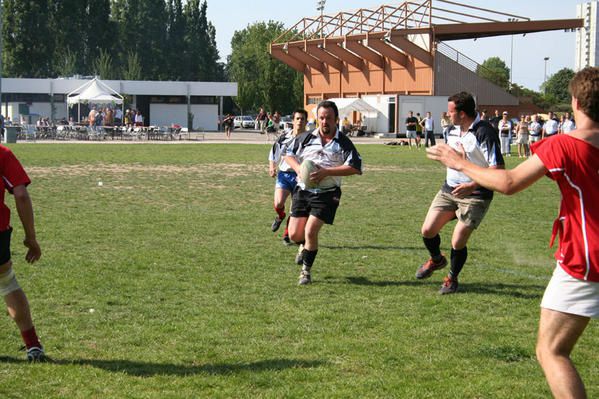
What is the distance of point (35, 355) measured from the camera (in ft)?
19.0

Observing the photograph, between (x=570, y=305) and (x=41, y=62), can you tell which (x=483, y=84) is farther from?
(x=570, y=305)

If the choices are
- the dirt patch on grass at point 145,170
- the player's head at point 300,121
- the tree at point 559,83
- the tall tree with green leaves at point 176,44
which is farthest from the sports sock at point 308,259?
the tall tree with green leaves at point 176,44

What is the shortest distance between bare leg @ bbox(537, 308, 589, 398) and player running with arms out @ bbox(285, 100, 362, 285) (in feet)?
15.0

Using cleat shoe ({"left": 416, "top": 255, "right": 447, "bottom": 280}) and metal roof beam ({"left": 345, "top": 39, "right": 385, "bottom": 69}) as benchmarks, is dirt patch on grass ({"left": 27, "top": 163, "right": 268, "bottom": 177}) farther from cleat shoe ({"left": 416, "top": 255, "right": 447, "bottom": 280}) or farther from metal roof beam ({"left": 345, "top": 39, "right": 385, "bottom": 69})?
metal roof beam ({"left": 345, "top": 39, "right": 385, "bottom": 69})

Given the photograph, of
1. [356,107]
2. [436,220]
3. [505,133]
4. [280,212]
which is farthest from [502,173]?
[356,107]

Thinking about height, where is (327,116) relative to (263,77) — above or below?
below

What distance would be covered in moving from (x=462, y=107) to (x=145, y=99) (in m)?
60.0

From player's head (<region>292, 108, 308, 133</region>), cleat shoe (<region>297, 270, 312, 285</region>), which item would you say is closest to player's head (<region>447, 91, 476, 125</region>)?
cleat shoe (<region>297, 270, 312, 285</region>)

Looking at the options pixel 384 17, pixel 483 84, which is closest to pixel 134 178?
pixel 384 17

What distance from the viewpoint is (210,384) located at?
17.7 ft

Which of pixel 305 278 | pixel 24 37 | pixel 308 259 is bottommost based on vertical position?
pixel 305 278

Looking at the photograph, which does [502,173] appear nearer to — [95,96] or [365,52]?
[95,96]

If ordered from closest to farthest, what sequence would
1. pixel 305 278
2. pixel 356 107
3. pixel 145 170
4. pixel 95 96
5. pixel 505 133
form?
pixel 305 278 → pixel 145 170 → pixel 505 133 → pixel 95 96 → pixel 356 107

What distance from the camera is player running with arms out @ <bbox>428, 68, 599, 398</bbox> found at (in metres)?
4.05
